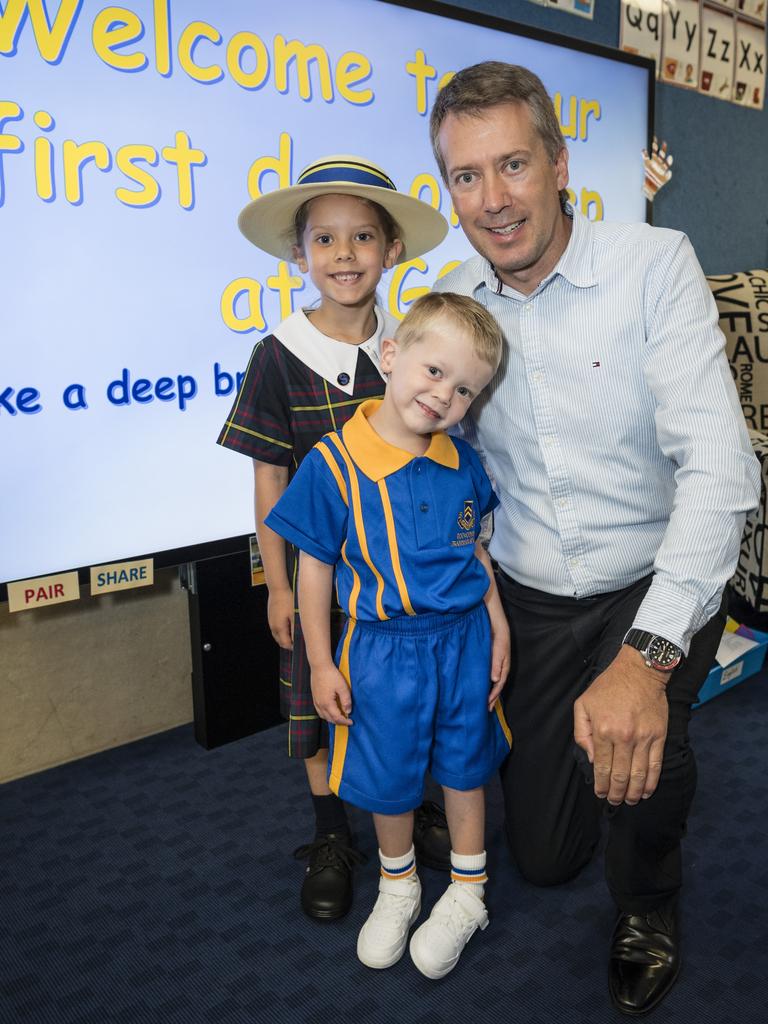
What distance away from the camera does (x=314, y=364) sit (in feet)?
4.43

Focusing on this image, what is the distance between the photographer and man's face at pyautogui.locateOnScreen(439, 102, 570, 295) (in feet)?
4.06

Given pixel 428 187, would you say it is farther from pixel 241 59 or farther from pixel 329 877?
pixel 329 877

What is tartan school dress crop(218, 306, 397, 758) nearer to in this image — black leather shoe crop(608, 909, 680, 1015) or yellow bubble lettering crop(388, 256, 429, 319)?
black leather shoe crop(608, 909, 680, 1015)

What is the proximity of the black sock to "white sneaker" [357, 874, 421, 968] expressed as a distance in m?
0.18

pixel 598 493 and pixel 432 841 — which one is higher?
pixel 598 493

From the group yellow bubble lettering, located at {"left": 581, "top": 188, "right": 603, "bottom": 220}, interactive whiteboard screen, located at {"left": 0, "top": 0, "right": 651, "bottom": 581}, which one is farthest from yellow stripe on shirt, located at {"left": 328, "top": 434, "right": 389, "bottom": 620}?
yellow bubble lettering, located at {"left": 581, "top": 188, "right": 603, "bottom": 220}

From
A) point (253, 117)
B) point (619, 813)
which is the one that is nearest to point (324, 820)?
point (619, 813)

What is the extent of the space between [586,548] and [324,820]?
2.16 ft

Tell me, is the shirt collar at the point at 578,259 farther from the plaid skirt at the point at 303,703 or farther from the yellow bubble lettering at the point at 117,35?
the yellow bubble lettering at the point at 117,35

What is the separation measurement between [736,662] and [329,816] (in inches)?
46.3

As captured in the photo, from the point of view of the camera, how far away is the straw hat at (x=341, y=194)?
132 cm

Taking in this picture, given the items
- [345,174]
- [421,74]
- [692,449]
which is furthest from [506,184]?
[421,74]

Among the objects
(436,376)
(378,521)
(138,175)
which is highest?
(138,175)

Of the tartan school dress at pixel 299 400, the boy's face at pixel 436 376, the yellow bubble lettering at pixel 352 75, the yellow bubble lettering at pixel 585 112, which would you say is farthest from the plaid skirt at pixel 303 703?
the yellow bubble lettering at pixel 585 112
